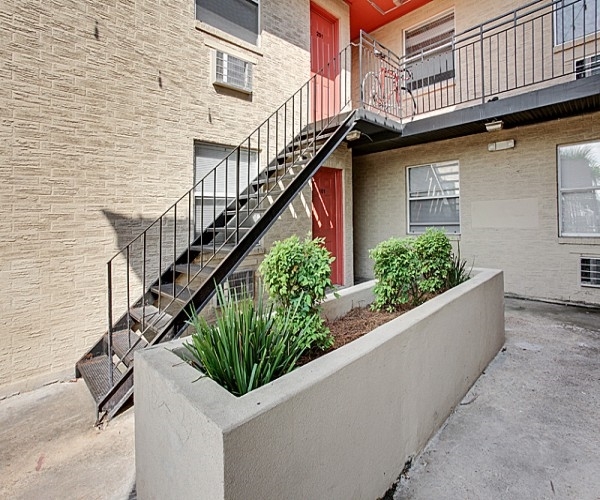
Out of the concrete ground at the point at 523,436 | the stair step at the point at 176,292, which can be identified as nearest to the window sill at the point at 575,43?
the concrete ground at the point at 523,436

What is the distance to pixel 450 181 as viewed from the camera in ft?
24.5

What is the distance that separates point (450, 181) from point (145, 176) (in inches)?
245

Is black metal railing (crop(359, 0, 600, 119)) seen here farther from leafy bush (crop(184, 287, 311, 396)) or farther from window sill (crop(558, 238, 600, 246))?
leafy bush (crop(184, 287, 311, 396))

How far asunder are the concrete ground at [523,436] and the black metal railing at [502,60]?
4.19 m

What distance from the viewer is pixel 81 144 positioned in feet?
12.4

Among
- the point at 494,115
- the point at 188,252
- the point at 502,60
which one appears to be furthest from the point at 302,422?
the point at 502,60

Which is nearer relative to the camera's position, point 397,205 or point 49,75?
point 49,75

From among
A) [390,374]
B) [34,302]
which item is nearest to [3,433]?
[34,302]

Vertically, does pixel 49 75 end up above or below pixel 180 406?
above

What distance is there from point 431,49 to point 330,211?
14.8ft

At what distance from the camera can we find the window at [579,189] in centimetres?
584

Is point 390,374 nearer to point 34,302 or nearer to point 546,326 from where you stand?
point 34,302

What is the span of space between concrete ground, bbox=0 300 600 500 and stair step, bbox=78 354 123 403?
7.2 inches

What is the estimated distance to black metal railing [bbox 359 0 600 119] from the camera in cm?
575
